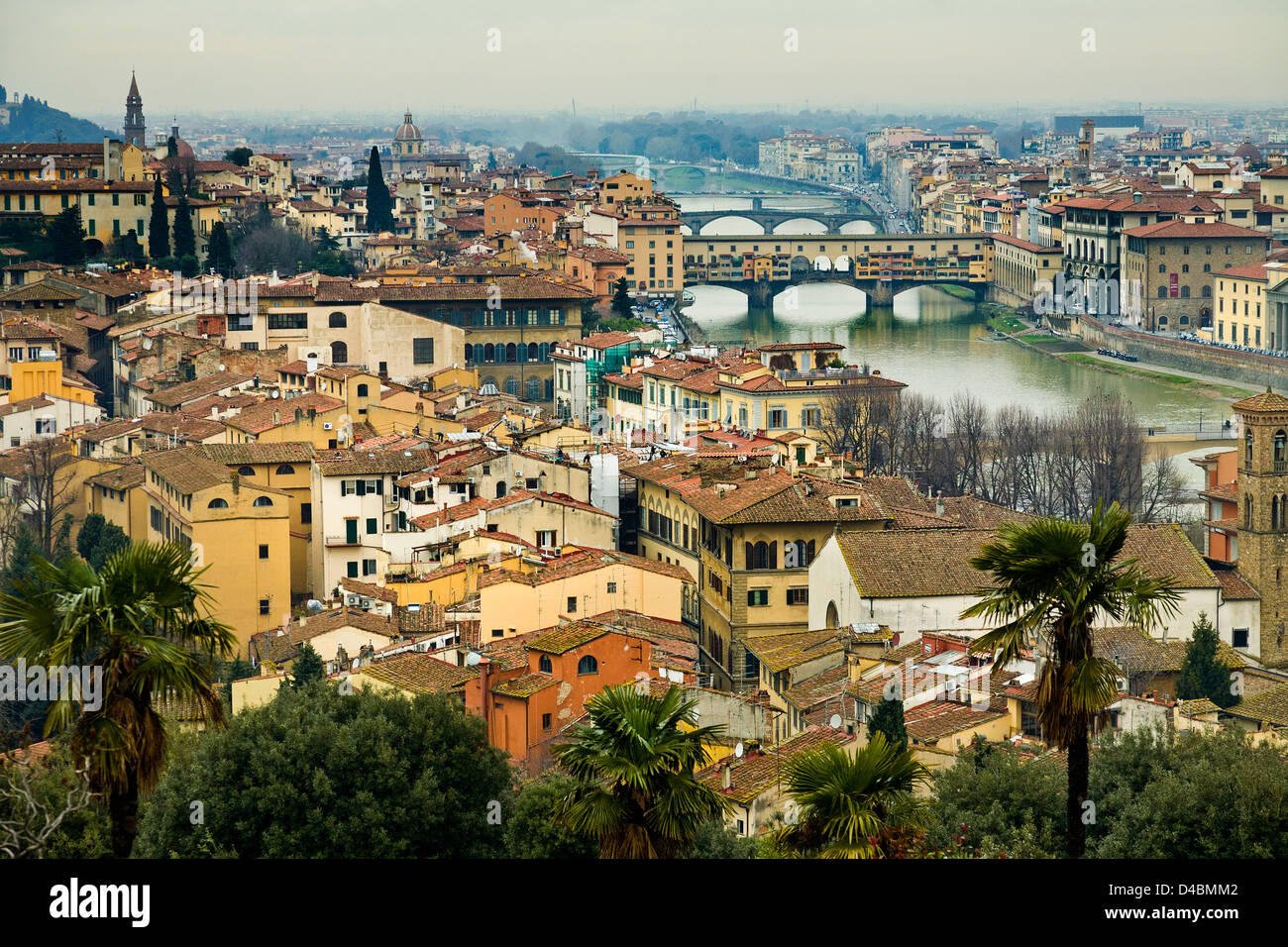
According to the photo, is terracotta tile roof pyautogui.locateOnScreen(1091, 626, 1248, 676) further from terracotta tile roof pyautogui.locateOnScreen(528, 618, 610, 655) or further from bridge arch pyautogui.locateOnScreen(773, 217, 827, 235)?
bridge arch pyautogui.locateOnScreen(773, 217, 827, 235)

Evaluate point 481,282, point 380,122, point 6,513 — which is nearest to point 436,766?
point 6,513

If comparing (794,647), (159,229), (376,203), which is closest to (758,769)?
(794,647)

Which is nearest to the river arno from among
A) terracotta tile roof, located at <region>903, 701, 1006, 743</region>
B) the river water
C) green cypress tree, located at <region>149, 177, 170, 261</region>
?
the river water

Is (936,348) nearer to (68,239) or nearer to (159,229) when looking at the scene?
(159,229)

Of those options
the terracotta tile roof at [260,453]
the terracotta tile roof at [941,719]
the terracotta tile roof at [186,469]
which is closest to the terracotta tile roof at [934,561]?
the terracotta tile roof at [941,719]
